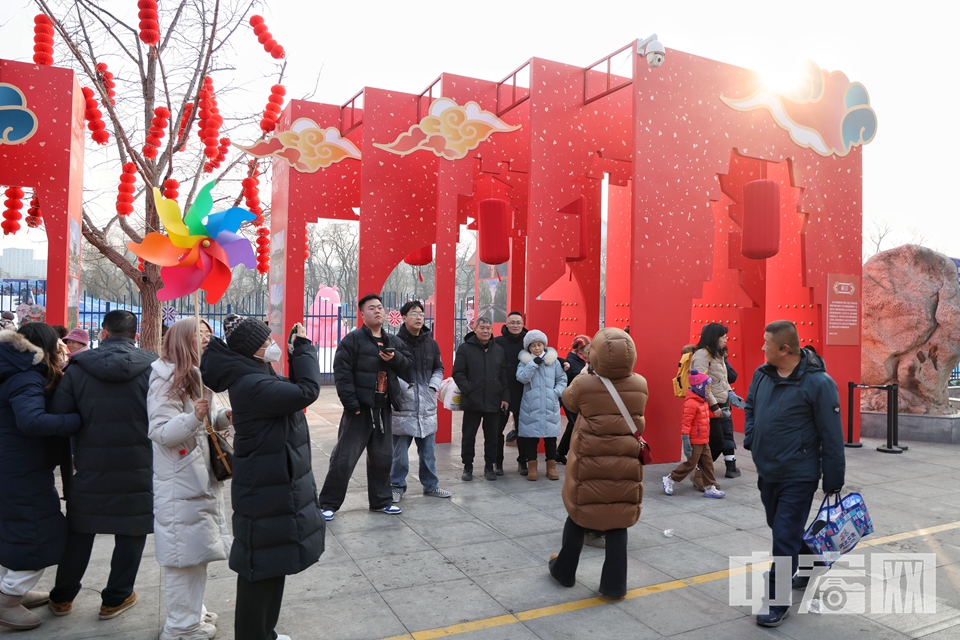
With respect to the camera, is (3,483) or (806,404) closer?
(3,483)

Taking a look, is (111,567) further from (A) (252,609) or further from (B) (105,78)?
(B) (105,78)

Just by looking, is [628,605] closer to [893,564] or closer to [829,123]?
[893,564]

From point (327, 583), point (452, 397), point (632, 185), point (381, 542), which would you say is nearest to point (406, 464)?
point (452, 397)

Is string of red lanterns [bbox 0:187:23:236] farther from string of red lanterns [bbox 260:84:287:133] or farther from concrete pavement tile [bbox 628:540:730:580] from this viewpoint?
concrete pavement tile [bbox 628:540:730:580]

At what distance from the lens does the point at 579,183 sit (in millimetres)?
8852

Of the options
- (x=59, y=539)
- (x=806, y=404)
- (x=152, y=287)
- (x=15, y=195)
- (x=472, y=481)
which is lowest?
(x=472, y=481)

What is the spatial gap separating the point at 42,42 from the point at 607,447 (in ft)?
27.1

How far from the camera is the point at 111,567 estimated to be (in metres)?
3.50

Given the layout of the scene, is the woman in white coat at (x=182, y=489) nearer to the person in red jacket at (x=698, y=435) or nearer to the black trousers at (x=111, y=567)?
the black trousers at (x=111, y=567)

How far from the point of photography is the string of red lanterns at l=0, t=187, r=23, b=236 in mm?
8680

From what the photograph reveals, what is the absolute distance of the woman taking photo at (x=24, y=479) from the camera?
3334 mm

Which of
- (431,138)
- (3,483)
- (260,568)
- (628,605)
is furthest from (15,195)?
(628,605)

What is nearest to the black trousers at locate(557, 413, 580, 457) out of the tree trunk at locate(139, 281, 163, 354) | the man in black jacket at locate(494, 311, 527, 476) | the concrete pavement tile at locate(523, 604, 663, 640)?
the man in black jacket at locate(494, 311, 527, 476)

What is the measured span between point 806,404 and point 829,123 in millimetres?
7013
